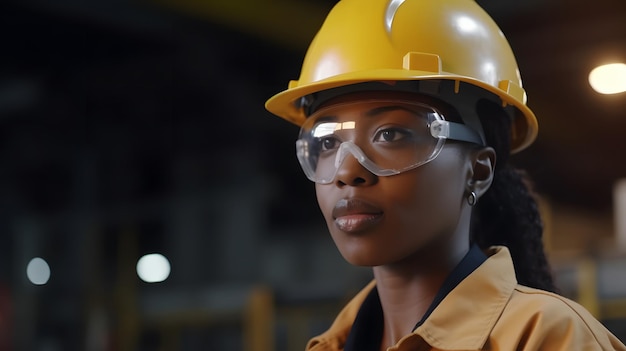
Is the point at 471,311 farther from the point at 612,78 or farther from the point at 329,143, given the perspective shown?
the point at 612,78

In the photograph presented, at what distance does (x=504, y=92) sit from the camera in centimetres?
196

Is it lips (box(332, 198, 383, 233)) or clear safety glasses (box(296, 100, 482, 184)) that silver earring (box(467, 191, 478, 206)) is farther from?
lips (box(332, 198, 383, 233))

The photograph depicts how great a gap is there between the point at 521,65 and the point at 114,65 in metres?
4.02

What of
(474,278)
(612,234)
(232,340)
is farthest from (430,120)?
(612,234)

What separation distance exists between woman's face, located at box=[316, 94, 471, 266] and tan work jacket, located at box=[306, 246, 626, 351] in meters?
0.14

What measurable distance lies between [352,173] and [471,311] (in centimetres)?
39

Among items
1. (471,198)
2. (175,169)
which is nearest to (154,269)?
(175,169)

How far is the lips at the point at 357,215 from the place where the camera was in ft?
6.13

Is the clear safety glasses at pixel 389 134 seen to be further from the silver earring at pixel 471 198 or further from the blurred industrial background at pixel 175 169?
the blurred industrial background at pixel 175 169

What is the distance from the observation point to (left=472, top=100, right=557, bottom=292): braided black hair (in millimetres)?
2227

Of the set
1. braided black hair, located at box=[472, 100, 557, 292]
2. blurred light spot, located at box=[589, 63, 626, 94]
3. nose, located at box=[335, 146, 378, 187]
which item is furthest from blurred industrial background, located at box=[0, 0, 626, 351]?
nose, located at box=[335, 146, 378, 187]

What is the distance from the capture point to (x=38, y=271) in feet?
33.3

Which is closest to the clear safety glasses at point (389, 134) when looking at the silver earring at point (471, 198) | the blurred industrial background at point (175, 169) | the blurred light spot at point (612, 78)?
the silver earring at point (471, 198)

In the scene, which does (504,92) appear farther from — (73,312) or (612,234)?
(612,234)
